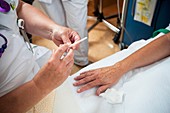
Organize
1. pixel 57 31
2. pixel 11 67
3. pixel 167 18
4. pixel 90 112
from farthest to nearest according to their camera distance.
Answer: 1. pixel 167 18
2. pixel 57 31
3. pixel 90 112
4. pixel 11 67

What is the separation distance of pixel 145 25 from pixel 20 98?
4.86 feet

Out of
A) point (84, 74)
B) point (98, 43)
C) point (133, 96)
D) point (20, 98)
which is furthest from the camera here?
point (98, 43)

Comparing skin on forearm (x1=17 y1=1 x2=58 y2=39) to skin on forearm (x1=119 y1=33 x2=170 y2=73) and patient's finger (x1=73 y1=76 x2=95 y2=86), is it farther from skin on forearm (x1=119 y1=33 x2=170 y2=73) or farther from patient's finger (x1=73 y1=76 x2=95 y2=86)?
skin on forearm (x1=119 y1=33 x2=170 y2=73)

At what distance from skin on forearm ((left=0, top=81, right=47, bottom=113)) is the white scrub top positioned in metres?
0.04

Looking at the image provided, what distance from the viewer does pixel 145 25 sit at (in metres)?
1.86

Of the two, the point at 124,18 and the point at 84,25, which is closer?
the point at 84,25

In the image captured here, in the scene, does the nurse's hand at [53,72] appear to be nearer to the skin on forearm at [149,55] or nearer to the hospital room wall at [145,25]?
the skin on forearm at [149,55]

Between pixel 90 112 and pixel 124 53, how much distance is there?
1.41ft

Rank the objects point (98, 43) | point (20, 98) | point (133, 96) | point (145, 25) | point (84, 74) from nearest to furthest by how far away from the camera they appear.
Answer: point (20, 98) < point (133, 96) < point (84, 74) < point (145, 25) < point (98, 43)

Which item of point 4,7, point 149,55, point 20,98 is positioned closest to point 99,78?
point 149,55

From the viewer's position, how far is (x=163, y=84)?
2.92ft

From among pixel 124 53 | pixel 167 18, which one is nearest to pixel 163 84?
pixel 124 53

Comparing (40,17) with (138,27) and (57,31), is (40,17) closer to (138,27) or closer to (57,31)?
(57,31)

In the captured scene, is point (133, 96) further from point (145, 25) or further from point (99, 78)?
point (145, 25)
